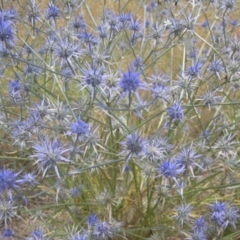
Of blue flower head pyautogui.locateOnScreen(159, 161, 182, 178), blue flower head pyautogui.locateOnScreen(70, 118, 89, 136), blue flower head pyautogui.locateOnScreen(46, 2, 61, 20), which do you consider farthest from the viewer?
blue flower head pyautogui.locateOnScreen(46, 2, 61, 20)

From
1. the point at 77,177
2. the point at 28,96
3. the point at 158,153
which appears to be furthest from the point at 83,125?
the point at 77,177

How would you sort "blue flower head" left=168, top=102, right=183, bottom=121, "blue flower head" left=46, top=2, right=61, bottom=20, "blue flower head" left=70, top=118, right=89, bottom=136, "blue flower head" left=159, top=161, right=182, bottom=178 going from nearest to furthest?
"blue flower head" left=70, top=118, right=89, bottom=136 < "blue flower head" left=159, top=161, right=182, bottom=178 < "blue flower head" left=168, top=102, right=183, bottom=121 < "blue flower head" left=46, top=2, right=61, bottom=20

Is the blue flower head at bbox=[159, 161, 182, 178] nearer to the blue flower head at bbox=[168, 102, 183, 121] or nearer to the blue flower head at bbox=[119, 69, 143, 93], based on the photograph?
the blue flower head at bbox=[168, 102, 183, 121]

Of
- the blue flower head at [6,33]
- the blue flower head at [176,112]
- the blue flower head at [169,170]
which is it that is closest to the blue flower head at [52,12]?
the blue flower head at [6,33]

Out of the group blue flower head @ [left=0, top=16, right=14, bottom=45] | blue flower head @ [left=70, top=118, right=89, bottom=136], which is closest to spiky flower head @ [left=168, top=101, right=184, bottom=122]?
blue flower head @ [left=70, top=118, right=89, bottom=136]

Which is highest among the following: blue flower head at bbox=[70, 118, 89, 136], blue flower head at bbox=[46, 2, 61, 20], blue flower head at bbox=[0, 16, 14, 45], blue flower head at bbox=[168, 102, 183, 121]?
blue flower head at bbox=[0, 16, 14, 45]

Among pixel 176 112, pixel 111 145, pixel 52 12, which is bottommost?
pixel 111 145

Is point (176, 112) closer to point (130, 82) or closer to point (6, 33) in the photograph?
point (130, 82)

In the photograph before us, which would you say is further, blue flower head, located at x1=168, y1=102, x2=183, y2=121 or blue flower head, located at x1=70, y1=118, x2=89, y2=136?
blue flower head, located at x1=168, y1=102, x2=183, y2=121

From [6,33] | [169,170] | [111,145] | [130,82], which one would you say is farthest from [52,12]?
[169,170]

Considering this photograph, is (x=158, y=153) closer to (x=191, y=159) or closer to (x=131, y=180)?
(x=191, y=159)

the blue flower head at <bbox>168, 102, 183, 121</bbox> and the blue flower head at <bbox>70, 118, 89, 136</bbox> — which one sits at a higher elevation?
the blue flower head at <bbox>70, 118, 89, 136</bbox>
